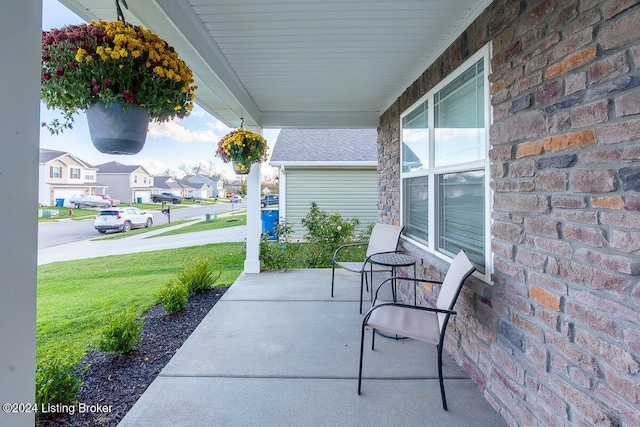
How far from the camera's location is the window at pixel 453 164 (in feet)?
7.43

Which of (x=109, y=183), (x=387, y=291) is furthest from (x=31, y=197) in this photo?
(x=109, y=183)

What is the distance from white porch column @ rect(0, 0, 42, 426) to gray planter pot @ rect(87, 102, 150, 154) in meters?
0.41

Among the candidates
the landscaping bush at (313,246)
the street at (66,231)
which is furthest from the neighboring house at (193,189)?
the landscaping bush at (313,246)

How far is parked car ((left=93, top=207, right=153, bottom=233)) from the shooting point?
10.3m

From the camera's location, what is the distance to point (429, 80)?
10.3ft

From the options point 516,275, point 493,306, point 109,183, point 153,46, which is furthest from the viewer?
point 109,183

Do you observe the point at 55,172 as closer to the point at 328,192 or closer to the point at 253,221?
the point at 253,221

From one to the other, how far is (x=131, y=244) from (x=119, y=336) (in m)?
8.11

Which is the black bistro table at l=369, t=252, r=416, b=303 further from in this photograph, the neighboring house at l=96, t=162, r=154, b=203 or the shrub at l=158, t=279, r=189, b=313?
the neighboring house at l=96, t=162, r=154, b=203

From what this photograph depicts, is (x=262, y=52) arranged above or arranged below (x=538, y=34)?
above

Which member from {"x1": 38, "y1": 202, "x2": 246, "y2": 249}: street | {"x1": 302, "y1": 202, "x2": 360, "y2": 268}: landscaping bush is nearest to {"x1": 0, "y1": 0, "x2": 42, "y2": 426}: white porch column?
{"x1": 302, "y1": 202, "x2": 360, "y2": 268}: landscaping bush

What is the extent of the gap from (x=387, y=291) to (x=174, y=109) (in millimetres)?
3442

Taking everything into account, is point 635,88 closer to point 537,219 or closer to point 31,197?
point 537,219

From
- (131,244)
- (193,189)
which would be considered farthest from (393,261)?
(193,189)
